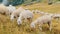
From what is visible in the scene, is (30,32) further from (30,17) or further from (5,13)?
(5,13)

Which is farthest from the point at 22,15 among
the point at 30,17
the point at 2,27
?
the point at 2,27

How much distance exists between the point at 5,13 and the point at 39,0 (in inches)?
2434

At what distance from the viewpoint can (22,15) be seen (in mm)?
10891

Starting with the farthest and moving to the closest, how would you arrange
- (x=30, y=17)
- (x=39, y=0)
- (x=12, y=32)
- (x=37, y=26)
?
(x=39, y=0), (x=30, y=17), (x=37, y=26), (x=12, y=32)

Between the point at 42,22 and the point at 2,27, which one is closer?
the point at 2,27

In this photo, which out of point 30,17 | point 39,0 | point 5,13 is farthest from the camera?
point 39,0

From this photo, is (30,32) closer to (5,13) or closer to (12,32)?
(12,32)

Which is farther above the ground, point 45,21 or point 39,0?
point 45,21

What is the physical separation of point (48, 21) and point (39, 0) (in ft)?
207

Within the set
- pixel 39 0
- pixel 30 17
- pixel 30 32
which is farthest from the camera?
pixel 39 0

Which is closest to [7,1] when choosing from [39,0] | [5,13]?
[39,0]

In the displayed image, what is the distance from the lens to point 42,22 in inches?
416

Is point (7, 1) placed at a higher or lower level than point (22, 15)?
lower

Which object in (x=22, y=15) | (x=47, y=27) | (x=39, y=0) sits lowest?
(x=39, y=0)
